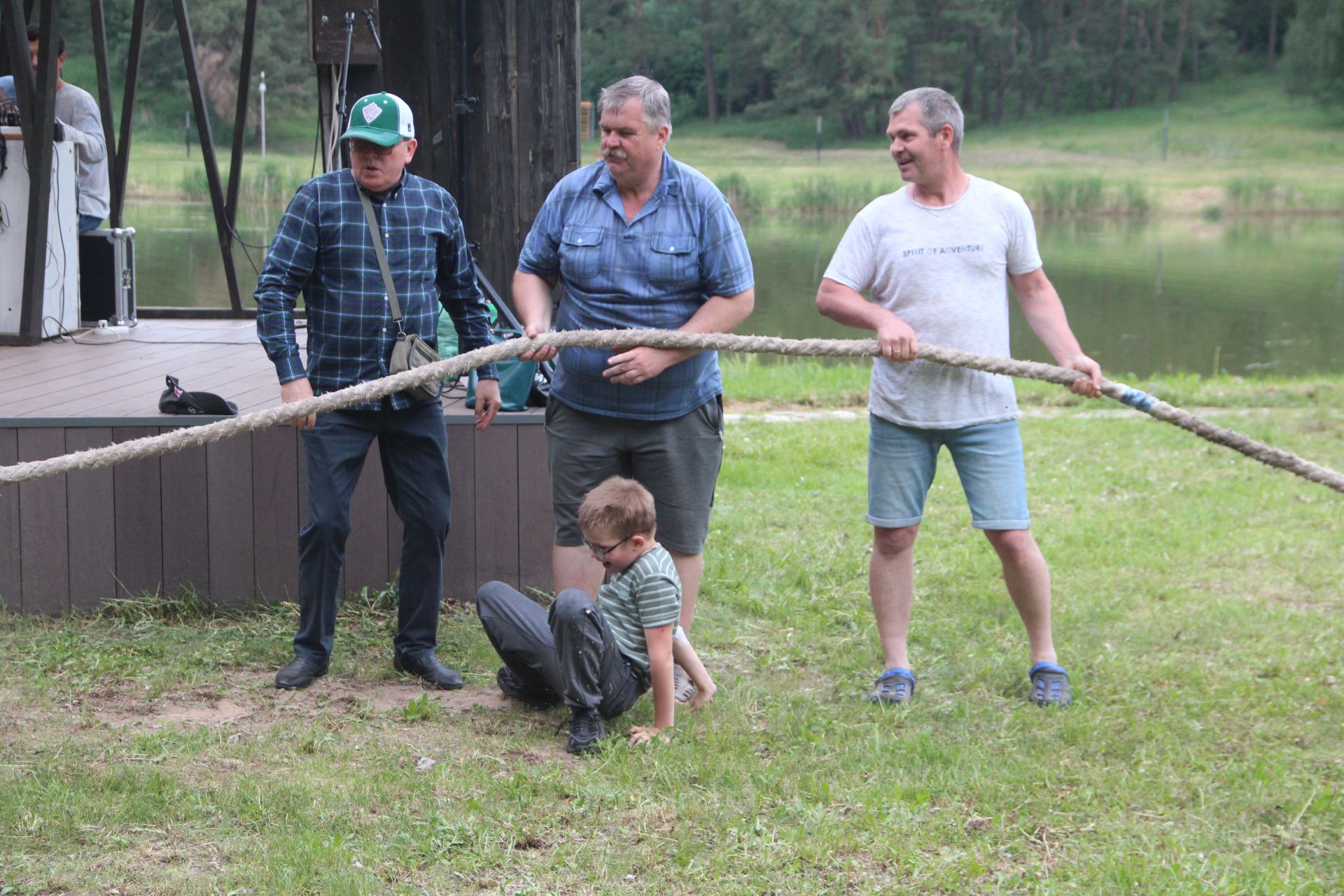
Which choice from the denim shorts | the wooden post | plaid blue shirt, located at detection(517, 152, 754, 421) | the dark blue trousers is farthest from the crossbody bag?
the wooden post

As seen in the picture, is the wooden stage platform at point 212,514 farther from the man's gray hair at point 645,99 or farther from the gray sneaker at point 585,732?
the man's gray hair at point 645,99

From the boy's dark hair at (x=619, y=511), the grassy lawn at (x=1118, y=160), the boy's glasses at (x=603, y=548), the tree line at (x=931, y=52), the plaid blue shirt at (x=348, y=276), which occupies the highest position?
the tree line at (x=931, y=52)

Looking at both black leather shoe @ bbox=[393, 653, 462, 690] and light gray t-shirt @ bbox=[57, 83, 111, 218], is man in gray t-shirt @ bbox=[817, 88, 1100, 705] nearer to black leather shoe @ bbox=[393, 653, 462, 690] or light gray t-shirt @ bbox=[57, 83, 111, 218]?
black leather shoe @ bbox=[393, 653, 462, 690]

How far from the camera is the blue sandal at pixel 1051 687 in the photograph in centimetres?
395

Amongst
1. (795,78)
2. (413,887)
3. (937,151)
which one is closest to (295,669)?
(413,887)

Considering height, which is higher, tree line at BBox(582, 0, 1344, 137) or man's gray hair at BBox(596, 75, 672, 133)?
tree line at BBox(582, 0, 1344, 137)

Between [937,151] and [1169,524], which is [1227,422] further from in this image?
[937,151]

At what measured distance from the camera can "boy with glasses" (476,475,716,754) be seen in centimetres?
342

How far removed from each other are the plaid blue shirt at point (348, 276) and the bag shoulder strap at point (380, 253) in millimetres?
12

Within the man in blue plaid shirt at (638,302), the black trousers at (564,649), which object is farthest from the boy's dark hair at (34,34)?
the black trousers at (564,649)

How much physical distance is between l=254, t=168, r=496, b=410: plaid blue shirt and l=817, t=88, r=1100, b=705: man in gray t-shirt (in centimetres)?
115

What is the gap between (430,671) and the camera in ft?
13.2

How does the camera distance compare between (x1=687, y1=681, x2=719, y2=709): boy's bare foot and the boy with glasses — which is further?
(x1=687, y1=681, x2=719, y2=709): boy's bare foot

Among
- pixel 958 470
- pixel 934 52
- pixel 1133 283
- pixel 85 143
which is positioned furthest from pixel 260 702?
pixel 934 52
